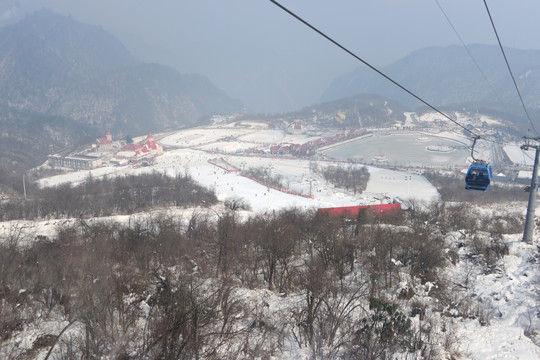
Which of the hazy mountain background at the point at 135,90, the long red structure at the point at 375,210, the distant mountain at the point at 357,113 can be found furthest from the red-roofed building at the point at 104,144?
the long red structure at the point at 375,210

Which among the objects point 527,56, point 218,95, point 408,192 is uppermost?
point 527,56

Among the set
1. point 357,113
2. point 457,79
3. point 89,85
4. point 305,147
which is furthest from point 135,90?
point 457,79

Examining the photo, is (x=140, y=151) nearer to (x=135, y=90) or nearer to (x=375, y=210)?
(x=375, y=210)

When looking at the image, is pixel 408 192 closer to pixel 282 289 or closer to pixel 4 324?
pixel 282 289

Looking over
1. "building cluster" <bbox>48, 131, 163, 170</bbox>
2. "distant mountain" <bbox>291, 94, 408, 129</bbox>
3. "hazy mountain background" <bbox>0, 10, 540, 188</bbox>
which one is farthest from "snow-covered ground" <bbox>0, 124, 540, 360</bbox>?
"hazy mountain background" <bbox>0, 10, 540, 188</bbox>

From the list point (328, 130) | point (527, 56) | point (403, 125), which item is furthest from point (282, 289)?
point (527, 56)

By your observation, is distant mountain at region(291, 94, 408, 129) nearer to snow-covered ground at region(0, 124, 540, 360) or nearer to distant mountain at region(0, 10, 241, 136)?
snow-covered ground at region(0, 124, 540, 360)
